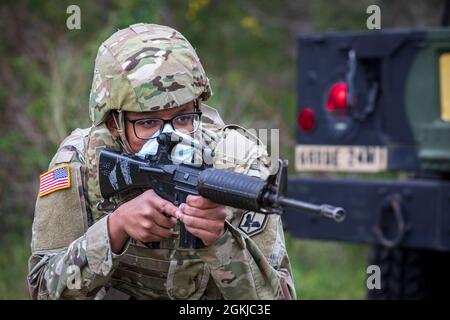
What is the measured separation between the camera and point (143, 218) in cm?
283

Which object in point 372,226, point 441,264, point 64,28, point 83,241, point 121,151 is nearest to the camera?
point 83,241

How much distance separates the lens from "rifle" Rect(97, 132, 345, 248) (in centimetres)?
256

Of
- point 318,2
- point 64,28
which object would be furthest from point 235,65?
point 64,28

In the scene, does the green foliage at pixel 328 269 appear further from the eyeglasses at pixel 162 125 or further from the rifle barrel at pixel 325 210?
the rifle barrel at pixel 325 210

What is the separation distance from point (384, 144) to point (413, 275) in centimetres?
83

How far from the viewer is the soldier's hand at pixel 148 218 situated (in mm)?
2826

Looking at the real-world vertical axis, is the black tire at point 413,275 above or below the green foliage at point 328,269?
above

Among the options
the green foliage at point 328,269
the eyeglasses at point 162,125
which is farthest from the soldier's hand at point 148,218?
the green foliage at point 328,269

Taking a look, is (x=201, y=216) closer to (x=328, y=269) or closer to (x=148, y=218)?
(x=148, y=218)

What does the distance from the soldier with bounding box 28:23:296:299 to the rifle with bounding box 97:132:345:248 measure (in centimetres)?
5

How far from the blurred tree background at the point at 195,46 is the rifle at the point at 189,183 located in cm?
313

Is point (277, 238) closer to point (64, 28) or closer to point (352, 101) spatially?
point (352, 101)

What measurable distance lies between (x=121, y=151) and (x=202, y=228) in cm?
59

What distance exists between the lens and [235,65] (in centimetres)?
1202
